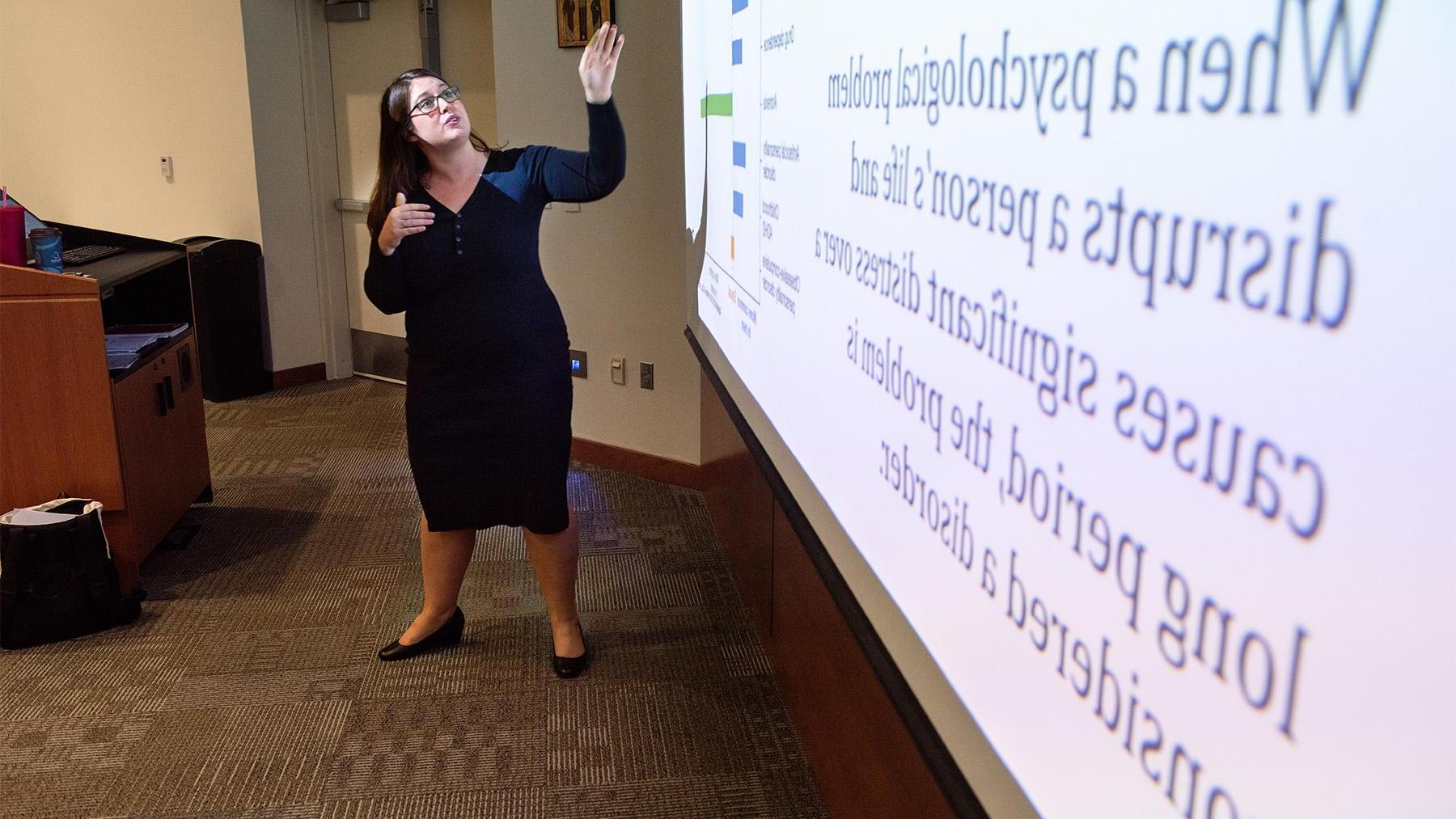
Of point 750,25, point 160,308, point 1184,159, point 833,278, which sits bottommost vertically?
point 160,308

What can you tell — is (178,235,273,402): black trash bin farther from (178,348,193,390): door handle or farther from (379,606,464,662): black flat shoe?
(379,606,464,662): black flat shoe

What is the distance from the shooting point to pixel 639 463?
163 inches

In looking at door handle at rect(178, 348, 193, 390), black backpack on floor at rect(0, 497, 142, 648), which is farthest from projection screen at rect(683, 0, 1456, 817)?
door handle at rect(178, 348, 193, 390)

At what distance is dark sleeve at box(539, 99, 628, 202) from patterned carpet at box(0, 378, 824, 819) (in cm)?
117

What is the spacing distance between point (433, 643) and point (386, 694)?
A: 0.75ft

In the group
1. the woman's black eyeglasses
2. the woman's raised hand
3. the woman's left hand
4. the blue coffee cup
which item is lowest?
the blue coffee cup

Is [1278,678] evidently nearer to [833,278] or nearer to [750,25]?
[833,278]

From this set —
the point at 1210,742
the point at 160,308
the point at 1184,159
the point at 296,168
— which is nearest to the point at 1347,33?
the point at 1184,159

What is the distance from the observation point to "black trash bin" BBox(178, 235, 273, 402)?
494cm

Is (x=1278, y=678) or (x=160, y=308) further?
A: (x=160, y=308)

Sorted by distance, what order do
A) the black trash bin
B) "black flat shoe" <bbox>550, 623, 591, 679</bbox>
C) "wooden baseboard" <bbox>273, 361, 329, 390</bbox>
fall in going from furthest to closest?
"wooden baseboard" <bbox>273, 361, 329, 390</bbox> → the black trash bin → "black flat shoe" <bbox>550, 623, 591, 679</bbox>

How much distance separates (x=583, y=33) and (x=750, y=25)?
1.99m

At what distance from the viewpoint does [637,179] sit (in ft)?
12.5

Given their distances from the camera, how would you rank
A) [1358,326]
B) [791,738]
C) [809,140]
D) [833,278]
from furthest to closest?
[791,738], [809,140], [833,278], [1358,326]
